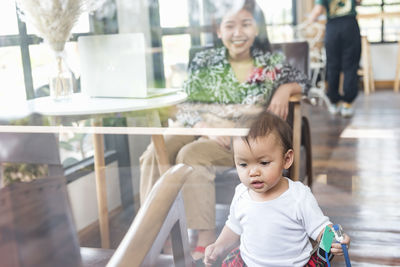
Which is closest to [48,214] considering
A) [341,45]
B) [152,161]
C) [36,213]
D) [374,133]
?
[36,213]

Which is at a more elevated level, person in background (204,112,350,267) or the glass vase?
the glass vase

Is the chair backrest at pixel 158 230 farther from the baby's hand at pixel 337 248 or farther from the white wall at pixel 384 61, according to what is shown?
the white wall at pixel 384 61

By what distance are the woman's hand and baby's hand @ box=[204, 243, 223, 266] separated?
18 cm

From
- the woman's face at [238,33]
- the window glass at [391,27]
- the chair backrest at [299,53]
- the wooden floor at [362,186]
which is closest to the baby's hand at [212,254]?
the wooden floor at [362,186]

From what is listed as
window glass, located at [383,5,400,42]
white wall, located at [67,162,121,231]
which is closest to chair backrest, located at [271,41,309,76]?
white wall, located at [67,162,121,231]

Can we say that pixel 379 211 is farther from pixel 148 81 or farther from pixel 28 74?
pixel 28 74

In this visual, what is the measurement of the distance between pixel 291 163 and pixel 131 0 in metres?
0.45

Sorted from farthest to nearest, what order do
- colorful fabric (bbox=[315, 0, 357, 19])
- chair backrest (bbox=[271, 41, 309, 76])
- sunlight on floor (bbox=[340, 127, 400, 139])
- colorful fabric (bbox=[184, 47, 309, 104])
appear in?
colorful fabric (bbox=[315, 0, 357, 19]) < sunlight on floor (bbox=[340, 127, 400, 139]) < chair backrest (bbox=[271, 41, 309, 76]) < colorful fabric (bbox=[184, 47, 309, 104])

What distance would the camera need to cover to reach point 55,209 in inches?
28.3

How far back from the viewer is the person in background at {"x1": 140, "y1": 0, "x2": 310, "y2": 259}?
66cm

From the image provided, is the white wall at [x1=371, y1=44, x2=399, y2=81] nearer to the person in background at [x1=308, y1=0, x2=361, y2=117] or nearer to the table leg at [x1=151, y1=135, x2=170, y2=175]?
the person in background at [x1=308, y1=0, x2=361, y2=117]

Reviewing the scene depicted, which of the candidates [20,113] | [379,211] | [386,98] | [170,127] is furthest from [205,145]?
[386,98]

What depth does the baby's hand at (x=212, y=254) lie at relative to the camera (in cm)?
59

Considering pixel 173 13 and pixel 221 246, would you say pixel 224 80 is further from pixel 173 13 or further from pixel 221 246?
pixel 221 246
